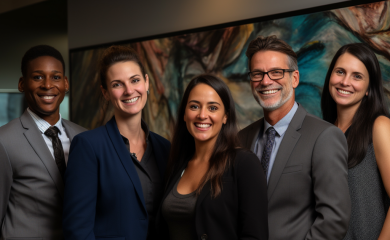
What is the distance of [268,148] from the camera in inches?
77.9

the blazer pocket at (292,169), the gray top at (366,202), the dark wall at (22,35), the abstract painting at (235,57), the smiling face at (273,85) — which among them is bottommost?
the gray top at (366,202)

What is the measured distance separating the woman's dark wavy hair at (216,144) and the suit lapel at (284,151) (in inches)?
9.0

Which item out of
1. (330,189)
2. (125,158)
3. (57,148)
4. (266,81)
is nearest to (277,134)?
(266,81)

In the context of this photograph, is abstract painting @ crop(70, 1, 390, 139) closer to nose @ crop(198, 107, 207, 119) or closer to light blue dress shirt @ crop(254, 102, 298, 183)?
light blue dress shirt @ crop(254, 102, 298, 183)

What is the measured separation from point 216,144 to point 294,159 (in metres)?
0.41

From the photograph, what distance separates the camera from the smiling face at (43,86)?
7.36ft

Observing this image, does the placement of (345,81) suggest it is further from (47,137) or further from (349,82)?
(47,137)

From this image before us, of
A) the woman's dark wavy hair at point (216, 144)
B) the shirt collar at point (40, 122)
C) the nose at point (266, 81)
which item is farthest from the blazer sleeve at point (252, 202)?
the shirt collar at point (40, 122)

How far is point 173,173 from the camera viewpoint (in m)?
2.04

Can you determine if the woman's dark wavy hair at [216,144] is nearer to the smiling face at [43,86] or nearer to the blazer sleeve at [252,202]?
the blazer sleeve at [252,202]

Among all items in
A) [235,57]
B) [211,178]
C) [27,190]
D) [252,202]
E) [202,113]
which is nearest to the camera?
[252,202]

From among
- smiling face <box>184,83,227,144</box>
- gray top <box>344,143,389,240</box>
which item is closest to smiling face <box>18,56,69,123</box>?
smiling face <box>184,83,227,144</box>

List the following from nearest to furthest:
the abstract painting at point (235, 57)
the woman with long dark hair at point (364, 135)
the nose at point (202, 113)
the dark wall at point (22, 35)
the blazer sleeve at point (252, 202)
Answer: the blazer sleeve at point (252, 202)
the nose at point (202, 113)
the woman with long dark hair at point (364, 135)
the abstract painting at point (235, 57)
the dark wall at point (22, 35)

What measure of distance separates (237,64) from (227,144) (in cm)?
172
